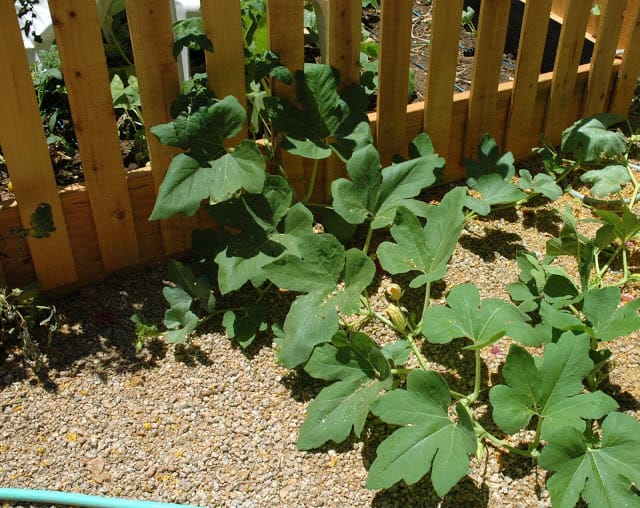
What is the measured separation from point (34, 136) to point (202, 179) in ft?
2.02

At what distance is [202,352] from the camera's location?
301cm

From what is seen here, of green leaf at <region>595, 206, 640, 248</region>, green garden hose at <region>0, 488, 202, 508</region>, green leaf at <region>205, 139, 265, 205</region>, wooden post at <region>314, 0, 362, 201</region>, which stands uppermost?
wooden post at <region>314, 0, 362, 201</region>

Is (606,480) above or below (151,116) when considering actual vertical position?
below

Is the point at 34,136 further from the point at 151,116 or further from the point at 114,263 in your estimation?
the point at 114,263

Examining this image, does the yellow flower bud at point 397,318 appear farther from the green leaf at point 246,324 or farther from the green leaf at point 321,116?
the green leaf at point 321,116

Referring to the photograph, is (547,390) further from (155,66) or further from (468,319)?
(155,66)

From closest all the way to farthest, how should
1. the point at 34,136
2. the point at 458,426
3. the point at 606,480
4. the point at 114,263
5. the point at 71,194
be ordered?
the point at 606,480
the point at 458,426
the point at 34,136
the point at 71,194
the point at 114,263

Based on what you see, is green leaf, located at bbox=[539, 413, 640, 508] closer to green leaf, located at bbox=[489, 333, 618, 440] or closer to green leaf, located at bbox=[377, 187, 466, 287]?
green leaf, located at bbox=[489, 333, 618, 440]

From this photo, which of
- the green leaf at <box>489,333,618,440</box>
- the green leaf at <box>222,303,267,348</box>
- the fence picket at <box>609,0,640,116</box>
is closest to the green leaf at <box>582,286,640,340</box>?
the green leaf at <box>489,333,618,440</box>

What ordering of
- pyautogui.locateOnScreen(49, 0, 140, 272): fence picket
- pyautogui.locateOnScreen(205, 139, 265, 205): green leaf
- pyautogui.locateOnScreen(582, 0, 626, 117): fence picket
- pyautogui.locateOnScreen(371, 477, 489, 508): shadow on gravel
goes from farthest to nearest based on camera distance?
pyautogui.locateOnScreen(582, 0, 626, 117): fence picket → pyautogui.locateOnScreen(205, 139, 265, 205): green leaf → pyautogui.locateOnScreen(49, 0, 140, 272): fence picket → pyautogui.locateOnScreen(371, 477, 489, 508): shadow on gravel

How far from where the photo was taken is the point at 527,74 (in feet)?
12.4

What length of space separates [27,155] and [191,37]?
0.72 m

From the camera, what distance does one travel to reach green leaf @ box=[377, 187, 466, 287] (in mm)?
2867

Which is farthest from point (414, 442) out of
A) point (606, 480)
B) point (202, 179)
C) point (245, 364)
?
point (202, 179)
